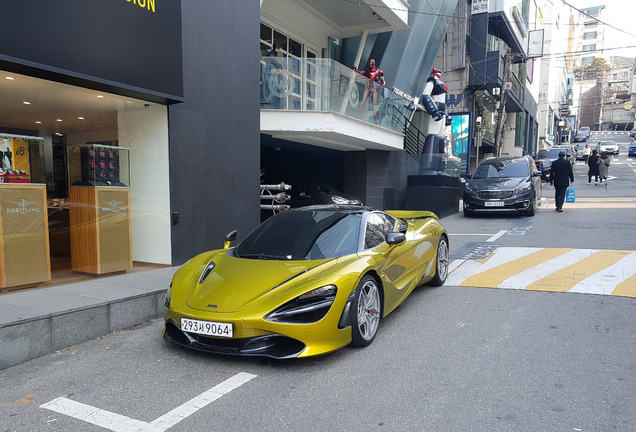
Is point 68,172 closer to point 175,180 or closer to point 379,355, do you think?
point 175,180

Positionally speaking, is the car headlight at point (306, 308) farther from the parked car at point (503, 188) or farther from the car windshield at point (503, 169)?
the car windshield at point (503, 169)

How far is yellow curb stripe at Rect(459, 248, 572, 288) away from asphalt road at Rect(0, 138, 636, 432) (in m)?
1.05

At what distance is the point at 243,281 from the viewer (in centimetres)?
387

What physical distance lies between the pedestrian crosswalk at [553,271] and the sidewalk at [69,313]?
4212 mm

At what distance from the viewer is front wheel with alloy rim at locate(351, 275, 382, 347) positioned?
3.80m

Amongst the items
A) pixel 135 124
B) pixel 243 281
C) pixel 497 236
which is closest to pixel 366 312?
pixel 243 281

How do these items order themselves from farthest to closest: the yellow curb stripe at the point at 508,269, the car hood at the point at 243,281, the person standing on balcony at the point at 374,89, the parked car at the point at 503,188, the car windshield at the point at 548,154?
the car windshield at the point at 548,154 → the parked car at the point at 503,188 → the person standing on balcony at the point at 374,89 → the yellow curb stripe at the point at 508,269 → the car hood at the point at 243,281

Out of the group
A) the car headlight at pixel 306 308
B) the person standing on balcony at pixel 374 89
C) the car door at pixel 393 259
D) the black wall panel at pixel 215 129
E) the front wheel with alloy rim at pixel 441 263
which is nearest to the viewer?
the car headlight at pixel 306 308

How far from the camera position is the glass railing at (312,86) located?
32.8 ft

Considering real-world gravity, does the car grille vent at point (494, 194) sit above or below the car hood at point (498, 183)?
below

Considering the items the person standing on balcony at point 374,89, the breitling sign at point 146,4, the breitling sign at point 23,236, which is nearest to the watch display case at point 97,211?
the breitling sign at point 23,236

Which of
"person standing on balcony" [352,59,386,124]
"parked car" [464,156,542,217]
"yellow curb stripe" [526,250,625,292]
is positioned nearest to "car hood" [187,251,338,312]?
"yellow curb stripe" [526,250,625,292]

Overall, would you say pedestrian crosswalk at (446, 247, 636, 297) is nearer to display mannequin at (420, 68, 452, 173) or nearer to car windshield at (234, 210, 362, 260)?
car windshield at (234, 210, 362, 260)

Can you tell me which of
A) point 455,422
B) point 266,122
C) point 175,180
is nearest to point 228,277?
point 455,422
